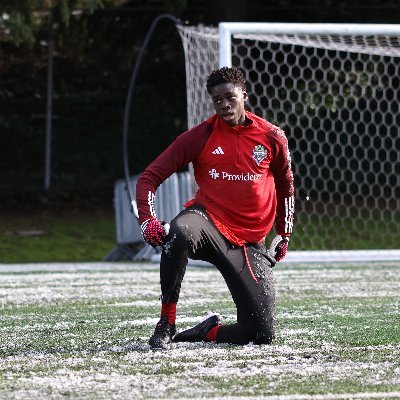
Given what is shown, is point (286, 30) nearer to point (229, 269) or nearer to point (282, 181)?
point (282, 181)

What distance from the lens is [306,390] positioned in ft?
15.3

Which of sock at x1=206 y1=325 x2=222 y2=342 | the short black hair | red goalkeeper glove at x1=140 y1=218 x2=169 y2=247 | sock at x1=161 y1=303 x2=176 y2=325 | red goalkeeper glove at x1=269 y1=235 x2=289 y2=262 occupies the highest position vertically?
the short black hair

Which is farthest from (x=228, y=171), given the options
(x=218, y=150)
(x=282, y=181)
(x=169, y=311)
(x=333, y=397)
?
(x=333, y=397)

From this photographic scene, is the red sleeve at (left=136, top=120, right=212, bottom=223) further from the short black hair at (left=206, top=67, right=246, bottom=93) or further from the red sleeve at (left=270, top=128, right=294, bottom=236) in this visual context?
the red sleeve at (left=270, top=128, right=294, bottom=236)

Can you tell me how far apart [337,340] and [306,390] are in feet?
4.94

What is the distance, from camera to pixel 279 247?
6.56 m

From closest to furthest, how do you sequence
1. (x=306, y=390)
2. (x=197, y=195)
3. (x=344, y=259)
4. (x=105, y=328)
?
(x=306, y=390)
(x=197, y=195)
(x=105, y=328)
(x=344, y=259)

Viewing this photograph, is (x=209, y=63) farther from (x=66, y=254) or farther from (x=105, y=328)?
(x=105, y=328)

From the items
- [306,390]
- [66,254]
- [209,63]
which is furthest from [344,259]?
[306,390]

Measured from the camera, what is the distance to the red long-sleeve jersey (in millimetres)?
6195

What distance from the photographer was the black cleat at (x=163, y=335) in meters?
5.91

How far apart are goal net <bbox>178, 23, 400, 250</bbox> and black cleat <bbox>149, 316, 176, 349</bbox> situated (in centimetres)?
927

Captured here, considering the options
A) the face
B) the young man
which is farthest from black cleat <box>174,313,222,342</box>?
the face

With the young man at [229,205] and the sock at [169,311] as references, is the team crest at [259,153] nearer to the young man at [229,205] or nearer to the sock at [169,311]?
the young man at [229,205]
